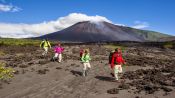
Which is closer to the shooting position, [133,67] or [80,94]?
[80,94]

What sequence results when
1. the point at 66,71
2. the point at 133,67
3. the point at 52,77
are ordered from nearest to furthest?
1. the point at 52,77
2. the point at 66,71
3. the point at 133,67

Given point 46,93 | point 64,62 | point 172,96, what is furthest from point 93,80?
point 64,62

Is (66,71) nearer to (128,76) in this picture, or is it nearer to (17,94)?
(128,76)

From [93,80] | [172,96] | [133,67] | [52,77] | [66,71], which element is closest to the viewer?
[172,96]

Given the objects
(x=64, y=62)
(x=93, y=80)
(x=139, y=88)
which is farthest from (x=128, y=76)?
(x=64, y=62)

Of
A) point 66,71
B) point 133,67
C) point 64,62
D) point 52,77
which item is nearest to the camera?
point 52,77

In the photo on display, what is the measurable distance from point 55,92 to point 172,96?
22.3 ft

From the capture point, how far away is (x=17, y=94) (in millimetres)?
20688

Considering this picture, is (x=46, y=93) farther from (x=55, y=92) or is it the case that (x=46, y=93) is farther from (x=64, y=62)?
(x=64, y=62)

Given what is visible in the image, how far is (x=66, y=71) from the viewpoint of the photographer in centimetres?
2920

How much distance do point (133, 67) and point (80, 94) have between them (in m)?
12.7

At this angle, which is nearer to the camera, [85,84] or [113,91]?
[113,91]

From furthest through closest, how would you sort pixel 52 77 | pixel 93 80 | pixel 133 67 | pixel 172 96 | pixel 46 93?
pixel 133 67, pixel 52 77, pixel 93 80, pixel 46 93, pixel 172 96

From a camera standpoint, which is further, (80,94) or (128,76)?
(128,76)
